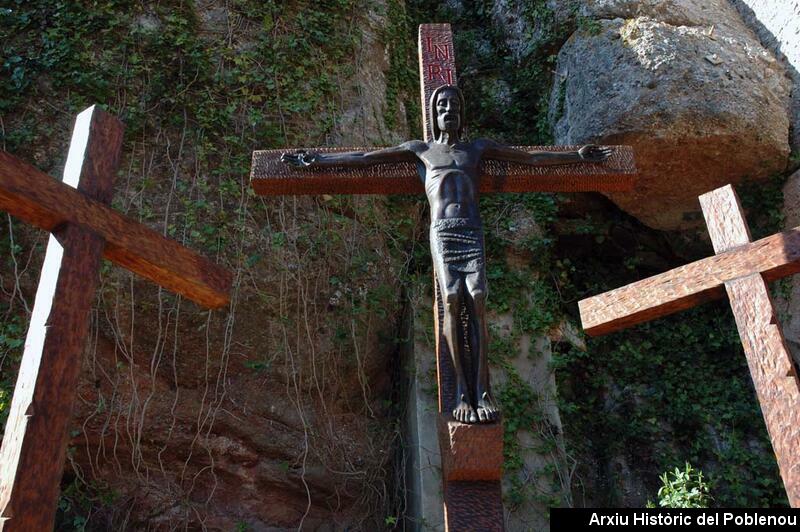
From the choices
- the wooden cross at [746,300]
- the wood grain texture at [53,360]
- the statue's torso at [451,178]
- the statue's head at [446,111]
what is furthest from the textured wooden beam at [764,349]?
the wood grain texture at [53,360]

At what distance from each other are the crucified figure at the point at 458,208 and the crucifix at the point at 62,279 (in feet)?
3.28

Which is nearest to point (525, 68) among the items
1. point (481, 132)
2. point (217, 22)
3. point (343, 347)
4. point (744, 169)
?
point (481, 132)

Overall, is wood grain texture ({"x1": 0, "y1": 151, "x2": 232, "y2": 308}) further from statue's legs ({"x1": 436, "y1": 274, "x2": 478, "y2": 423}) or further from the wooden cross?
the wooden cross

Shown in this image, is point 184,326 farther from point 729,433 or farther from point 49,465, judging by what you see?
point 729,433

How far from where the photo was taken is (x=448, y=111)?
370 cm

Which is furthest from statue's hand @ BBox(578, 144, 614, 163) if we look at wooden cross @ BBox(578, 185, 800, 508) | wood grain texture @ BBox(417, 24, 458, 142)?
wood grain texture @ BBox(417, 24, 458, 142)

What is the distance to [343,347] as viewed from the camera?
5051 millimetres

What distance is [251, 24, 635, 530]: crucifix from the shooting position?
276 centimetres

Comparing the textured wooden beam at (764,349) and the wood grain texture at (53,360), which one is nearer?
the wood grain texture at (53,360)

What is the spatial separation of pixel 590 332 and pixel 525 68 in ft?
15.6

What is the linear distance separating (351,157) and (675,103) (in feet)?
10.8

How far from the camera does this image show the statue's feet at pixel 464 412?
278 centimetres

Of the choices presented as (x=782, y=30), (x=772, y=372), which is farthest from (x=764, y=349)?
(x=782, y=30)

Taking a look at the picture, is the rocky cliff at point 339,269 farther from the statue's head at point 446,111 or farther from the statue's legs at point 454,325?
the statue's legs at point 454,325
